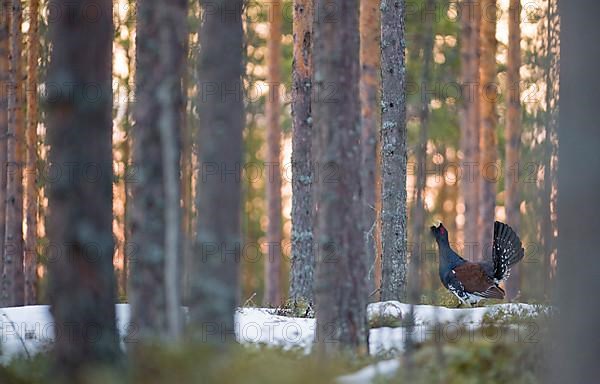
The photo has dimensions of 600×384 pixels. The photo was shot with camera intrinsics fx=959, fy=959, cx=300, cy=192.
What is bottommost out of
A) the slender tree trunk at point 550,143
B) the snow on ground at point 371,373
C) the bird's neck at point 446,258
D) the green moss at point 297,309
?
the green moss at point 297,309

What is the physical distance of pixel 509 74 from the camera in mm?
24734

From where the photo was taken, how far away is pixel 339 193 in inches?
383

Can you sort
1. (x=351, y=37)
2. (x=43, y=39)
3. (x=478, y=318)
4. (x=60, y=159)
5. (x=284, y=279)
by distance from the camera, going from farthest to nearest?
(x=284, y=279), (x=43, y=39), (x=478, y=318), (x=351, y=37), (x=60, y=159)

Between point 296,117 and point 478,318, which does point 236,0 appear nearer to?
point 478,318

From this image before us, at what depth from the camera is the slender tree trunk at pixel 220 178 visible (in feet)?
27.9

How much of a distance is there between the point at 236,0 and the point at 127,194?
17775 mm

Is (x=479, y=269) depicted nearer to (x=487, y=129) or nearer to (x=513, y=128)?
(x=487, y=129)

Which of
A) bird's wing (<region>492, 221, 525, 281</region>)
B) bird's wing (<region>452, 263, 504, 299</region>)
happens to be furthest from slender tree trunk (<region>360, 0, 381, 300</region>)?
bird's wing (<region>452, 263, 504, 299</region>)

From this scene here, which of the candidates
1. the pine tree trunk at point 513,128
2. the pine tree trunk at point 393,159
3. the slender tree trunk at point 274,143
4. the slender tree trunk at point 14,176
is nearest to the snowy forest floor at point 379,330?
the pine tree trunk at point 393,159

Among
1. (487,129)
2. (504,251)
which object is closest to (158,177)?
(504,251)

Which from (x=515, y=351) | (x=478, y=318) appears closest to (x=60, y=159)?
(x=515, y=351)

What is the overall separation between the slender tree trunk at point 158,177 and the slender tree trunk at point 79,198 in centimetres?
92

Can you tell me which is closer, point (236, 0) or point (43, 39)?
point (236, 0)

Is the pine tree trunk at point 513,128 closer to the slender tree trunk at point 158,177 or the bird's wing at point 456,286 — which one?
the bird's wing at point 456,286
